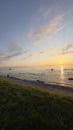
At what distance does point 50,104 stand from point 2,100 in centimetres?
338

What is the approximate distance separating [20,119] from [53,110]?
2.01m

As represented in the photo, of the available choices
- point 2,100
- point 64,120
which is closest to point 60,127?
point 64,120

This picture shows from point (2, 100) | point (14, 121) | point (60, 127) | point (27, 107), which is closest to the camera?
point (60, 127)

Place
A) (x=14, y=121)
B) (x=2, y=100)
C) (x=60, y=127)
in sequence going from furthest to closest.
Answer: (x=2, y=100) → (x=14, y=121) → (x=60, y=127)

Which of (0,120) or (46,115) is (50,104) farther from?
(0,120)

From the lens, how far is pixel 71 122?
7914mm

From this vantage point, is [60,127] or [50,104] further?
[50,104]

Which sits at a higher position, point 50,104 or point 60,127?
point 50,104

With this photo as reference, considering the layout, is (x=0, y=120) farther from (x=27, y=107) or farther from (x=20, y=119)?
(x=27, y=107)

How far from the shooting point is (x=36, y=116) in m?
8.29

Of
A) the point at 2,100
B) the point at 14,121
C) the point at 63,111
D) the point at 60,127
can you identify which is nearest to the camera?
the point at 60,127

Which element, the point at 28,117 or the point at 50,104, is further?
the point at 50,104

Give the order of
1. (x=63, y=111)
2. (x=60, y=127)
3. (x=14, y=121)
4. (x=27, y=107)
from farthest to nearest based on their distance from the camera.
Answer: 1. (x=27, y=107)
2. (x=63, y=111)
3. (x=14, y=121)
4. (x=60, y=127)

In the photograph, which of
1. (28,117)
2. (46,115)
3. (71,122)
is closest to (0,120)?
(28,117)
